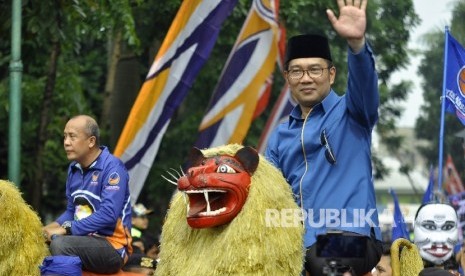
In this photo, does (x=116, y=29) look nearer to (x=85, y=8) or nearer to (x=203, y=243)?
(x=85, y=8)

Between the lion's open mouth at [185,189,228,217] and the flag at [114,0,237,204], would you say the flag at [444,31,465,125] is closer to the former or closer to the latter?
the flag at [114,0,237,204]

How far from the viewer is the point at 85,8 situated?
12.8 m

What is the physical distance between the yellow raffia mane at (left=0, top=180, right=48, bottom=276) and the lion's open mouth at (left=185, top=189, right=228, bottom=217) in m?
1.67

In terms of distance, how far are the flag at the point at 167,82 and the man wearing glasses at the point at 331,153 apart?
212 inches

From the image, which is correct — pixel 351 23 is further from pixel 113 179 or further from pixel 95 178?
pixel 95 178

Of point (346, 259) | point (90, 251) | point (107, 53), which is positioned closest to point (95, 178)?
point (90, 251)

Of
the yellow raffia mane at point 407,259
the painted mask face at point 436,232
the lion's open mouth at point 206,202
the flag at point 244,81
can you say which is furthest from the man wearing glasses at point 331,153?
the flag at point 244,81

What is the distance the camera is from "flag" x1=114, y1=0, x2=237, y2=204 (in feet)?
38.5

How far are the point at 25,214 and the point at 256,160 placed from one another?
203 cm

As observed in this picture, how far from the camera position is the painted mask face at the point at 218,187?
19.6 ft

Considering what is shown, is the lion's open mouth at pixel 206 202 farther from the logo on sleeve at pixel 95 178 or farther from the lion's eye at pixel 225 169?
the logo on sleeve at pixel 95 178

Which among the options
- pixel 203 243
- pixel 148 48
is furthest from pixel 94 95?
pixel 203 243

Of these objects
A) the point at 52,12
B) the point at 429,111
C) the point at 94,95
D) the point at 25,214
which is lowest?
the point at 25,214

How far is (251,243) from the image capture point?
233 inches
